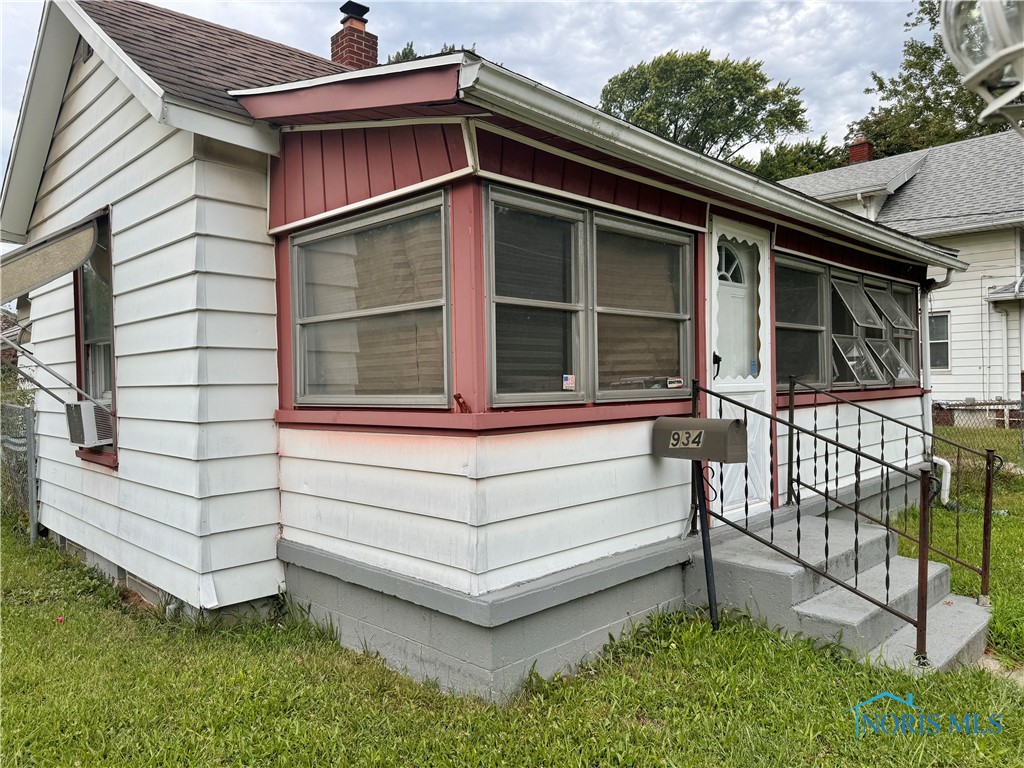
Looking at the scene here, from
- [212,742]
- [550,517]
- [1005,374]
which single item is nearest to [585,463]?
[550,517]

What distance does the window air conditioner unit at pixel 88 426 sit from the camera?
5.00m

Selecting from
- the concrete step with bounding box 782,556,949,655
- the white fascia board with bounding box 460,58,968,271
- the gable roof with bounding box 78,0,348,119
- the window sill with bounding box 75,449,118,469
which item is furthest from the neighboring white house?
the window sill with bounding box 75,449,118,469

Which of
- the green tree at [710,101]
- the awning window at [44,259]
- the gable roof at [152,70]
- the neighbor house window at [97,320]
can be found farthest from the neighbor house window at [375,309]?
the green tree at [710,101]

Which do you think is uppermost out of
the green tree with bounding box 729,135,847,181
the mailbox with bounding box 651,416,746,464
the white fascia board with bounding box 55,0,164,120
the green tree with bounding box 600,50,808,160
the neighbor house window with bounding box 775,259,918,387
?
the green tree with bounding box 600,50,808,160

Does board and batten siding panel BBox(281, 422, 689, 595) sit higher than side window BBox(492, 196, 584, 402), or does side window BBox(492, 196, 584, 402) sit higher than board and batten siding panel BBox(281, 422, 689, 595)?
side window BBox(492, 196, 584, 402)

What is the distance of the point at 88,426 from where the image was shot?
5020 millimetres

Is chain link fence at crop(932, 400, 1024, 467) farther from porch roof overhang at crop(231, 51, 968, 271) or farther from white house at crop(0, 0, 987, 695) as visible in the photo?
porch roof overhang at crop(231, 51, 968, 271)

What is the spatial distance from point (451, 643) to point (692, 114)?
3704cm

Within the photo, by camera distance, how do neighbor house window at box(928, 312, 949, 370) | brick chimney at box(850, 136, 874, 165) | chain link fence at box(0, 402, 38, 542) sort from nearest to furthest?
chain link fence at box(0, 402, 38, 542), neighbor house window at box(928, 312, 949, 370), brick chimney at box(850, 136, 874, 165)

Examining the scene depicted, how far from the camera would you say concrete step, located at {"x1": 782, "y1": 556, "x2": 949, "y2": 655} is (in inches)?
137

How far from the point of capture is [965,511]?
6.88 m

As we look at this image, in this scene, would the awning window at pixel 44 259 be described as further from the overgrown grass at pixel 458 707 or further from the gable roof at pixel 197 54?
the overgrown grass at pixel 458 707

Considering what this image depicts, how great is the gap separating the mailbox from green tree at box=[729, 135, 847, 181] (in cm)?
2959

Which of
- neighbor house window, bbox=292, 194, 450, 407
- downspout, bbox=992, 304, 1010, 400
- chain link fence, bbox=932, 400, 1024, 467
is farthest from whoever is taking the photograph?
downspout, bbox=992, 304, 1010, 400
